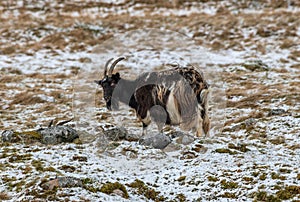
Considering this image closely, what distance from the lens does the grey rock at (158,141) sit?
35.6ft

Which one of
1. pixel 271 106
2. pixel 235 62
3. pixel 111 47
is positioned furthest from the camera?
pixel 111 47

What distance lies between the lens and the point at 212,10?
34250 mm

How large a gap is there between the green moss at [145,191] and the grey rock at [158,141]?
6.15 feet

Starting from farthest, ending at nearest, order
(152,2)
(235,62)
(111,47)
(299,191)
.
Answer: (152,2)
(111,47)
(235,62)
(299,191)

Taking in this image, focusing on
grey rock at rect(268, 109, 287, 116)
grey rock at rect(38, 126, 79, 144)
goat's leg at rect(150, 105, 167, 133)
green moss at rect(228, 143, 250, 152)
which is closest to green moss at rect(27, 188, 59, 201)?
grey rock at rect(38, 126, 79, 144)

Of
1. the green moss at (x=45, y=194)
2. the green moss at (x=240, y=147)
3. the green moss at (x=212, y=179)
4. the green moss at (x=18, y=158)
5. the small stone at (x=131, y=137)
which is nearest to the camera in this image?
the green moss at (x=45, y=194)

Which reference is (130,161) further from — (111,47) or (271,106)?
(111,47)

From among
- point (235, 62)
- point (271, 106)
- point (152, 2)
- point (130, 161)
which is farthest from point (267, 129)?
point (152, 2)

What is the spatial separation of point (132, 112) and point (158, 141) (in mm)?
3707

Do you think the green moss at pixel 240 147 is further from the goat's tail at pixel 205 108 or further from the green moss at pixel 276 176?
the green moss at pixel 276 176

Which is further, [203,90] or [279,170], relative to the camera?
[203,90]

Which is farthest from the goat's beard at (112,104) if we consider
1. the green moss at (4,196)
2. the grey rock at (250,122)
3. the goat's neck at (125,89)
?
the green moss at (4,196)

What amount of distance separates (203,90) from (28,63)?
52.4 ft

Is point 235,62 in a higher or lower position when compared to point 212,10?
lower
